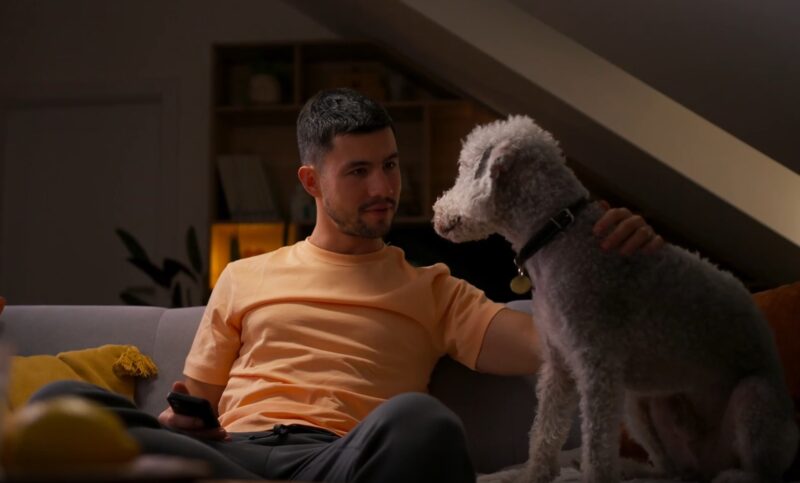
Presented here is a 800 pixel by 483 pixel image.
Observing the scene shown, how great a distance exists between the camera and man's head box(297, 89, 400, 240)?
6.35 ft

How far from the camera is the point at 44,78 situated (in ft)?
17.1

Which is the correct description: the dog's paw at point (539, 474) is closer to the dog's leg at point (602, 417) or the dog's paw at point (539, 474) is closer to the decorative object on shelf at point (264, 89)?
the dog's leg at point (602, 417)

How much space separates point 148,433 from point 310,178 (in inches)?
33.5

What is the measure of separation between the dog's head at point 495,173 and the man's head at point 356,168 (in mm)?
330

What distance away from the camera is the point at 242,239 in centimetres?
473

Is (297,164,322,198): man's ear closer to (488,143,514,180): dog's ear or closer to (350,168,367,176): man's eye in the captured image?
(350,168,367,176): man's eye

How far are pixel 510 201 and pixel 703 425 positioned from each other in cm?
52

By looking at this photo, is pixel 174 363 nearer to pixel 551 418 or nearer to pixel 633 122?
pixel 551 418

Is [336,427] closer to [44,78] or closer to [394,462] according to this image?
[394,462]

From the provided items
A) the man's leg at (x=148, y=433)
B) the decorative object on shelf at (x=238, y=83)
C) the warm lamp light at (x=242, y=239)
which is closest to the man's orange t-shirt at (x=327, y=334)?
the man's leg at (x=148, y=433)

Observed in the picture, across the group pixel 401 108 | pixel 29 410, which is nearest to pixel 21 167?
pixel 401 108

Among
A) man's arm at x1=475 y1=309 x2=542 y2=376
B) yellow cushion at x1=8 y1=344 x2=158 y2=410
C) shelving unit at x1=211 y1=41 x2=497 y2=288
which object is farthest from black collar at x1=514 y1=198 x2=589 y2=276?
shelving unit at x1=211 y1=41 x2=497 y2=288

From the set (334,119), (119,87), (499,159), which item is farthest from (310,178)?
(119,87)

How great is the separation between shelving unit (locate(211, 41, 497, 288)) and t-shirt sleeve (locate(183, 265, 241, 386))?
257 centimetres
